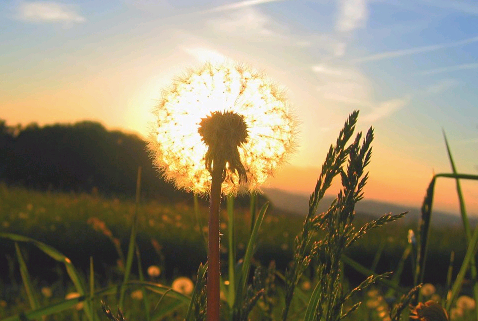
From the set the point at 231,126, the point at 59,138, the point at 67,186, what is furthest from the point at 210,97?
the point at 59,138

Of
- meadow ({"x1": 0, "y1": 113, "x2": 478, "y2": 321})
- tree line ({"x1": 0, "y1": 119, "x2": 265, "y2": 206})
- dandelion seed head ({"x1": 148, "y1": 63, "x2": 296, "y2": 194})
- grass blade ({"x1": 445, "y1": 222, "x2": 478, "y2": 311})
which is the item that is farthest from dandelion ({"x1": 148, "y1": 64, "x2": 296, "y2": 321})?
tree line ({"x1": 0, "y1": 119, "x2": 265, "y2": 206})

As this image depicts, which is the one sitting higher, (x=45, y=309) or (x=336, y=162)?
(x=336, y=162)

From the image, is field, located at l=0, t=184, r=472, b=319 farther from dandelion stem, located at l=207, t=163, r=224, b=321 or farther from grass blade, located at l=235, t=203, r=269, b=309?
dandelion stem, located at l=207, t=163, r=224, b=321

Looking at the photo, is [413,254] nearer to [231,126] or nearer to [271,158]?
[271,158]

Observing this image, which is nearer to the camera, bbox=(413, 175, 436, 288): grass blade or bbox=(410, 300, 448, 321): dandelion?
bbox=(410, 300, 448, 321): dandelion

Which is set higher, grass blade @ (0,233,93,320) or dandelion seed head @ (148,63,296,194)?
dandelion seed head @ (148,63,296,194)

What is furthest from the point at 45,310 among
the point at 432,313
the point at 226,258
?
the point at 226,258

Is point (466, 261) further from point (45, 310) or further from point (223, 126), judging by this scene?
point (45, 310)

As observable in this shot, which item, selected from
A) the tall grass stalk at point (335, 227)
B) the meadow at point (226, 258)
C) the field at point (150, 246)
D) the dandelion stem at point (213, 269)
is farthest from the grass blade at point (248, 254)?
the field at point (150, 246)
